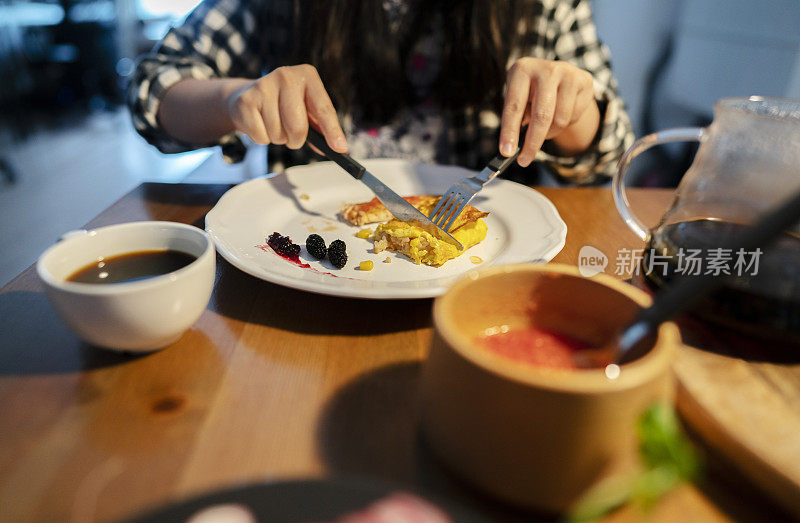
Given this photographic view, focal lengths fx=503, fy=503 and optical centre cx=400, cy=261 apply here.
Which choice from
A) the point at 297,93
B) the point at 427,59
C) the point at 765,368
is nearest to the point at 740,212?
the point at 765,368

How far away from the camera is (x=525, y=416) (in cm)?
39

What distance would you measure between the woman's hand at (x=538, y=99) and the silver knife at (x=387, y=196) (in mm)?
228

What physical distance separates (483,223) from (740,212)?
16.6 inches

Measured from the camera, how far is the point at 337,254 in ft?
2.86

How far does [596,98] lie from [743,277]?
0.85 metres

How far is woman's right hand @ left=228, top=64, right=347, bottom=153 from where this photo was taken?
1003 millimetres

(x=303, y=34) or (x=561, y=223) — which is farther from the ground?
(x=303, y=34)

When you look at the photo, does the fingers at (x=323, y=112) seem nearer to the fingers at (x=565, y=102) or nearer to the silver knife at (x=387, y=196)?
the silver knife at (x=387, y=196)

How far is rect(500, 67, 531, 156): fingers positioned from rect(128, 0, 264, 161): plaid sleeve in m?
0.82

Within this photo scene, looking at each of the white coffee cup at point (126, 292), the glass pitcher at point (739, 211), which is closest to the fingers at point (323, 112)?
the white coffee cup at point (126, 292)

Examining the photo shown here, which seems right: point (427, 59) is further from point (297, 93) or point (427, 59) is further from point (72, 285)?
point (72, 285)

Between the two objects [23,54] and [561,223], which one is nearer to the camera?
[561,223]

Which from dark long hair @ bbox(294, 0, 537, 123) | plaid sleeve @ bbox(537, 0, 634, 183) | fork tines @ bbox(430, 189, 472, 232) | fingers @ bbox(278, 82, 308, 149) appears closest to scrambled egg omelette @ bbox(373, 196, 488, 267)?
fork tines @ bbox(430, 189, 472, 232)

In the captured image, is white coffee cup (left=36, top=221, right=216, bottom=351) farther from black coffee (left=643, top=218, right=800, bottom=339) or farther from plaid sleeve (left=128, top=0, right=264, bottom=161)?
plaid sleeve (left=128, top=0, right=264, bottom=161)
